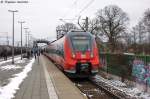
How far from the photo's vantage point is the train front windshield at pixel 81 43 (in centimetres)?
2356

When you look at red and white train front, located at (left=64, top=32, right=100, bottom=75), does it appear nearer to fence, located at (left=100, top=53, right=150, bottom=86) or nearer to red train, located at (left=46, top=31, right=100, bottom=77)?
red train, located at (left=46, top=31, right=100, bottom=77)

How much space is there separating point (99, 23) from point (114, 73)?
53.3m

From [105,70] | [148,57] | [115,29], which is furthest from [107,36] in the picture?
[148,57]

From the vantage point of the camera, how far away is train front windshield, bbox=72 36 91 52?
23.6m

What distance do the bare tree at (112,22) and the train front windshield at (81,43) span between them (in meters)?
50.6

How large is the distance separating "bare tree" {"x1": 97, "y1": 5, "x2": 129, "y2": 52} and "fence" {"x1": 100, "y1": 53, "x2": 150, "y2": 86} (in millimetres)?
47735

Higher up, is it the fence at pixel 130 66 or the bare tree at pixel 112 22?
the bare tree at pixel 112 22

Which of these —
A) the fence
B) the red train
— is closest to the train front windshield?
the red train

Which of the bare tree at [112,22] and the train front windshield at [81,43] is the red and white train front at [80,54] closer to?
the train front windshield at [81,43]

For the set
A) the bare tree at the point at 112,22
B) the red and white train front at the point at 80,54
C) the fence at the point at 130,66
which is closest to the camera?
the fence at the point at 130,66

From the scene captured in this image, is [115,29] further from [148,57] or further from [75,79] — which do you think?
[148,57]

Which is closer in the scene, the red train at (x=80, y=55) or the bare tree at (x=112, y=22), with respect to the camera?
the red train at (x=80, y=55)

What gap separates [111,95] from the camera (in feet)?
53.0

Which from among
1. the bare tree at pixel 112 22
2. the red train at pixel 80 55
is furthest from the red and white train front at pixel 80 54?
the bare tree at pixel 112 22
